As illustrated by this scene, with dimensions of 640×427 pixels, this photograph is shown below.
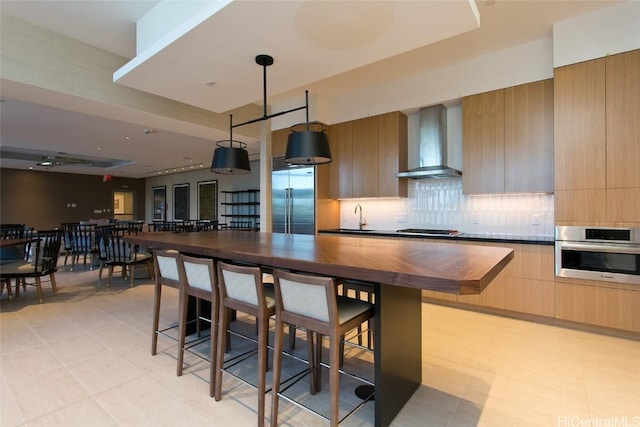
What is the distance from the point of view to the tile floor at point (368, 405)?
1.80 m

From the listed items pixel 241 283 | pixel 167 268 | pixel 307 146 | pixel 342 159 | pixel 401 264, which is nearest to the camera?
pixel 401 264

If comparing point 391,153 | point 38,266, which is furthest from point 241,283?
point 38,266

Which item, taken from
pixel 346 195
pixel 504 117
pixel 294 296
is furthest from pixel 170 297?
pixel 504 117

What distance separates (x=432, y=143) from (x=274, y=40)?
2591 mm

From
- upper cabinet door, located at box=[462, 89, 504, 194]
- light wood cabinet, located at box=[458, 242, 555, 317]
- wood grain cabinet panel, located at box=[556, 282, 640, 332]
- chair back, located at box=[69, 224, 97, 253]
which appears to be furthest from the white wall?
chair back, located at box=[69, 224, 97, 253]

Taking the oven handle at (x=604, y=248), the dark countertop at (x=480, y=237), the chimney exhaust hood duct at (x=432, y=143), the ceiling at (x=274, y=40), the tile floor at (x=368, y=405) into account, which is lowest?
the tile floor at (x=368, y=405)

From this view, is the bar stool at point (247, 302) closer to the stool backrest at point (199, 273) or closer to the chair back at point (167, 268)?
the stool backrest at point (199, 273)

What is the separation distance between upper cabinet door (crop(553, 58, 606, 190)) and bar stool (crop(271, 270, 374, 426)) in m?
2.74

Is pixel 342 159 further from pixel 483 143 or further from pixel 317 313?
pixel 317 313

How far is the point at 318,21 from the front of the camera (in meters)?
2.25

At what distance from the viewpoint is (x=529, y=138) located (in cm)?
351

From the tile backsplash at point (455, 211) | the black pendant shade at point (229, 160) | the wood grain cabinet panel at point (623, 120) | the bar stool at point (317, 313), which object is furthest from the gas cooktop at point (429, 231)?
the bar stool at point (317, 313)

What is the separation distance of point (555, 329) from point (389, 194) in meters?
2.42

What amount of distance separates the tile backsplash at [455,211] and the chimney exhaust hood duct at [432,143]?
0.36 m
